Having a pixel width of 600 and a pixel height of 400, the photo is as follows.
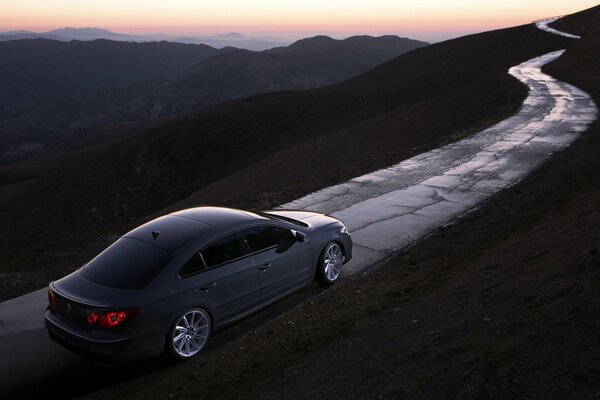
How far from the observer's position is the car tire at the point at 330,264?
8078 mm

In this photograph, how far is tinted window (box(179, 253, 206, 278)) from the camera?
20.5ft

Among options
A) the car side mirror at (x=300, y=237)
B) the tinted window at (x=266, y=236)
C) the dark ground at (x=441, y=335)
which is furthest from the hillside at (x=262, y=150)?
the dark ground at (x=441, y=335)

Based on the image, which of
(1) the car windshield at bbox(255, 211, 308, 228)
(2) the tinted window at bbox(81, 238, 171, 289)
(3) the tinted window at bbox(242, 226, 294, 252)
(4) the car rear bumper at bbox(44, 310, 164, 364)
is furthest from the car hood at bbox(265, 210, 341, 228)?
(4) the car rear bumper at bbox(44, 310, 164, 364)

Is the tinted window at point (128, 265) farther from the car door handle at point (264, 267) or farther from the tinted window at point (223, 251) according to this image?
the car door handle at point (264, 267)

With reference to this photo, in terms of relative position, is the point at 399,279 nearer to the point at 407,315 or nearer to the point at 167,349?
the point at 407,315

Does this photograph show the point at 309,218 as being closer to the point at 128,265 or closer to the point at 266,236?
the point at 266,236

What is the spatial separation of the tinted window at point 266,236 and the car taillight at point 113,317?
1.85m

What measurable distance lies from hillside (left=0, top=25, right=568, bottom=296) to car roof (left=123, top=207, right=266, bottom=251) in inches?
141

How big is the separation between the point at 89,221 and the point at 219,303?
40.8 meters

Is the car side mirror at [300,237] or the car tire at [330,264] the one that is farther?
the car tire at [330,264]

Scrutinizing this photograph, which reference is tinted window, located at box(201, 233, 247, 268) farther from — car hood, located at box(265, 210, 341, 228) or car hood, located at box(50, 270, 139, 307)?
car hood, located at box(265, 210, 341, 228)

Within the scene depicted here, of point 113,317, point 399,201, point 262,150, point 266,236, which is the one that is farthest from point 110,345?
point 262,150

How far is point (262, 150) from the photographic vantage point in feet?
175

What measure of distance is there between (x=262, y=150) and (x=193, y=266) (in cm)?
4753
